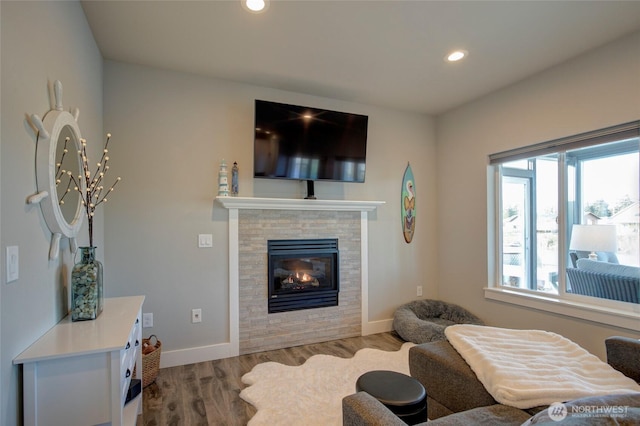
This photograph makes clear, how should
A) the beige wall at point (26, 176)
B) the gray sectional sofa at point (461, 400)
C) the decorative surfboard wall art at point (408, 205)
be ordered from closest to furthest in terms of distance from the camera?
the gray sectional sofa at point (461, 400)
the beige wall at point (26, 176)
the decorative surfboard wall art at point (408, 205)

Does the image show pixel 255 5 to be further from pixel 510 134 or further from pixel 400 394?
pixel 510 134

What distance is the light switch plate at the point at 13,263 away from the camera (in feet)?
3.88

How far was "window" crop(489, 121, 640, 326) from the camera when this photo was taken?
8.13 feet

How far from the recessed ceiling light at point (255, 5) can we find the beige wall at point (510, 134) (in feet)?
8.50

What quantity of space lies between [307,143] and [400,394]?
2.36 meters

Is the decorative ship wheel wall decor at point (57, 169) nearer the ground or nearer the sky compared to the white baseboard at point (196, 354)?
nearer the sky

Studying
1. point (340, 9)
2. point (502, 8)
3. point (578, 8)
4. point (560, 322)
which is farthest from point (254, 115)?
point (560, 322)

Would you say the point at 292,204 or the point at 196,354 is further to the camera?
the point at 292,204

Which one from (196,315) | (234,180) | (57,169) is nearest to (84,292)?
(57,169)

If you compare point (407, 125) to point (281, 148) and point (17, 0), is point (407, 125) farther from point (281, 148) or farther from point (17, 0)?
point (17, 0)

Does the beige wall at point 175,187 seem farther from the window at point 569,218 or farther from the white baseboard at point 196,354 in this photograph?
the window at point 569,218

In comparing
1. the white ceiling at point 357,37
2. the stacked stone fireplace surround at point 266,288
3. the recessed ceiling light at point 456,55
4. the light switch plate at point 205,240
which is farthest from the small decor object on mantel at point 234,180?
the recessed ceiling light at point 456,55

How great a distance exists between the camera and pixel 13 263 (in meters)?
1.21

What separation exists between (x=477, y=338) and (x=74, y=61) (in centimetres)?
295
